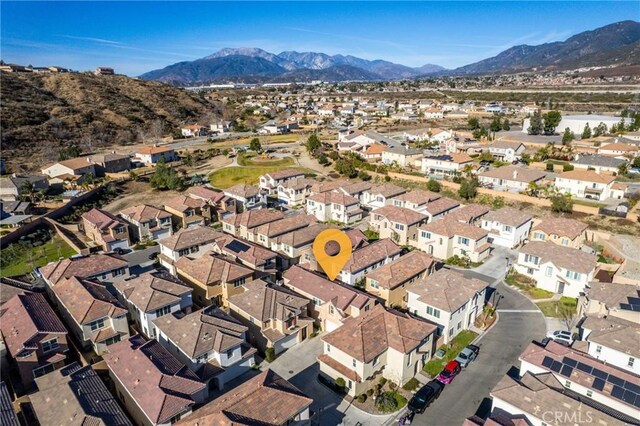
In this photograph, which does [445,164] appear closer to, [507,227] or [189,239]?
[507,227]

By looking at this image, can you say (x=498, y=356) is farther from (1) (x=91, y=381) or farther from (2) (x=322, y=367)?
(1) (x=91, y=381)

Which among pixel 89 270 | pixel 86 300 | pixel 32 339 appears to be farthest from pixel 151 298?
pixel 89 270

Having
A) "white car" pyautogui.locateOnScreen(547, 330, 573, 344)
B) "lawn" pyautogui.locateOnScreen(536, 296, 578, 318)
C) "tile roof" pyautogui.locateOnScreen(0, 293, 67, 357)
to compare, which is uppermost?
"tile roof" pyautogui.locateOnScreen(0, 293, 67, 357)

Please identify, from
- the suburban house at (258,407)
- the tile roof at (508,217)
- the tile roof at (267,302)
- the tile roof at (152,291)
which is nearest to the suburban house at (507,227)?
the tile roof at (508,217)

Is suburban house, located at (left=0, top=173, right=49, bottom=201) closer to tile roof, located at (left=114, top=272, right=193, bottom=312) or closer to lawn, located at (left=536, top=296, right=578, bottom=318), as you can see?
tile roof, located at (left=114, top=272, right=193, bottom=312)

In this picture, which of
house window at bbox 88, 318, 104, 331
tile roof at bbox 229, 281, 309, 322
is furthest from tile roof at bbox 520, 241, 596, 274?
house window at bbox 88, 318, 104, 331

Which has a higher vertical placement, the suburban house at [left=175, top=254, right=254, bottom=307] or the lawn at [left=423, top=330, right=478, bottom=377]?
the suburban house at [left=175, top=254, right=254, bottom=307]
